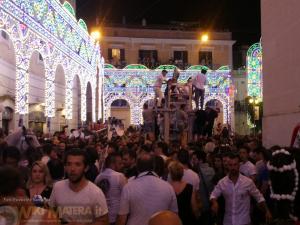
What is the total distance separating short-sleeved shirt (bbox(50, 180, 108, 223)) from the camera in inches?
161

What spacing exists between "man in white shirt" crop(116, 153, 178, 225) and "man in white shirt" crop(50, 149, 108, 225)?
0.70 metres

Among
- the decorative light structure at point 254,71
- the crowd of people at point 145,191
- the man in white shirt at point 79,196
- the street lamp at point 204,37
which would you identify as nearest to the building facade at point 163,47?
the street lamp at point 204,37

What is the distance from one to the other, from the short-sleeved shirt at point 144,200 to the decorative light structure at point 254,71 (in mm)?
37531

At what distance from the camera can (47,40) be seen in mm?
14766

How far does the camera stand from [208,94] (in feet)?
134

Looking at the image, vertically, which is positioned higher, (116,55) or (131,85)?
(116,55)

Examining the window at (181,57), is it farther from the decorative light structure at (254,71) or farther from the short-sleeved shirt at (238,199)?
the short-sleeved shirt at (238,199)

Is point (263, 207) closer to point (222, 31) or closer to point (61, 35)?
point (61, 35)

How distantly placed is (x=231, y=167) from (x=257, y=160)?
126 inches

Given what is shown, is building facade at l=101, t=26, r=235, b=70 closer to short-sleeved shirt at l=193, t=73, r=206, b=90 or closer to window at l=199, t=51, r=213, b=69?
window at l=199, t=51, r=213, b=69

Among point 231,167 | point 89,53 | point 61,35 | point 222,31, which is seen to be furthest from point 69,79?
point 222,31

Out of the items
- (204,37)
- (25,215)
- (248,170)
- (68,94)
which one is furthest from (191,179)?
(204,37)

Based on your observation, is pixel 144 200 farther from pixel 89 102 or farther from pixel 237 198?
pixel 89 102

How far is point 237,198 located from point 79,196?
248cm
